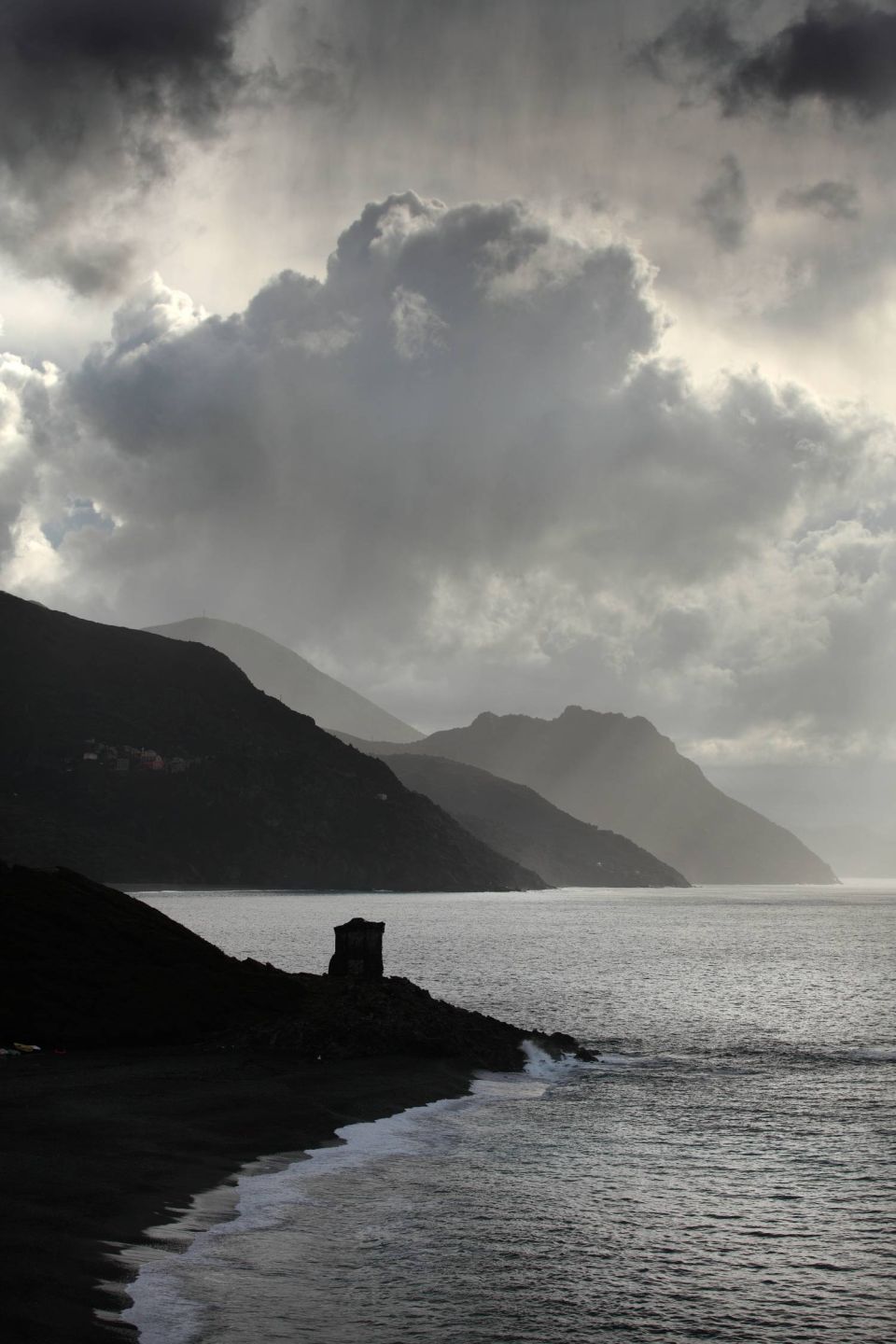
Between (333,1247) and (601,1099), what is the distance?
72.5 feet

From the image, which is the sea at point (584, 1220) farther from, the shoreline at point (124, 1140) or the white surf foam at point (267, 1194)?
the shoreline at point (124, 1140)

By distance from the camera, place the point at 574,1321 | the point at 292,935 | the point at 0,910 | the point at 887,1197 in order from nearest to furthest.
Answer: the point at 574,1321
the point at 887,1197
the point at 0,910
the point at 292,935

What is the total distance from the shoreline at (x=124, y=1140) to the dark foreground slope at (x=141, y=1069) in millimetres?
67

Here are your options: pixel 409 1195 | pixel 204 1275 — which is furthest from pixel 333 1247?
pixel 409 1195

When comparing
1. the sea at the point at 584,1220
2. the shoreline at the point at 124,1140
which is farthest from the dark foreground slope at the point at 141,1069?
the sea at the point at 584,1220

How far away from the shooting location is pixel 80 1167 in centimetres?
2638

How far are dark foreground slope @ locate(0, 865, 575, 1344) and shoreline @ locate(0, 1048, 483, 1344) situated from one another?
0.07 metres

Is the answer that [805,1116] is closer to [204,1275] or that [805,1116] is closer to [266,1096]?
[266,1096]

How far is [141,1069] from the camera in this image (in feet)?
139

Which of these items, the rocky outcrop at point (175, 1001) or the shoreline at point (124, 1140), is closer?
the shoreline at point (124, 1140)

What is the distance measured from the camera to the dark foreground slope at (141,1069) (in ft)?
69.2

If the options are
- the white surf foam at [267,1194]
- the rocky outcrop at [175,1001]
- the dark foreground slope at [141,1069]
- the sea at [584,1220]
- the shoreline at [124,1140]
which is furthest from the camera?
the rocky outcrop at [175,1001]

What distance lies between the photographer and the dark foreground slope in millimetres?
21094

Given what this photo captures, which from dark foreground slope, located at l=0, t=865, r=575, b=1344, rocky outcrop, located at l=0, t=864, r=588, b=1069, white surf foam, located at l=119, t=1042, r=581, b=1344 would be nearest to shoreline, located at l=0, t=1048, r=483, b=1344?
dark foreground slope, located at l=0, t=865, r=575, b=1344
